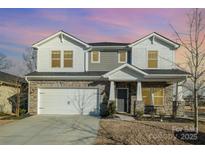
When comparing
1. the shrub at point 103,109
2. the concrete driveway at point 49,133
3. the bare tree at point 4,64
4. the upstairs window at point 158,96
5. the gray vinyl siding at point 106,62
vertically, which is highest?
the bare tree at point 4,64

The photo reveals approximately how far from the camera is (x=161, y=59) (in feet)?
82.7

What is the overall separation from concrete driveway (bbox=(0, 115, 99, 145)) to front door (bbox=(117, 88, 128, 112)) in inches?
252

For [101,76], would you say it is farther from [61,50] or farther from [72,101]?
[61,50]

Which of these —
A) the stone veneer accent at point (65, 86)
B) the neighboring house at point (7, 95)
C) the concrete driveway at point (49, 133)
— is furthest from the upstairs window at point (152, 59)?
the neighboring house at point (7, 95)

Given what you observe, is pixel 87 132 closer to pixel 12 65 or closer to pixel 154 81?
pixel 154 81

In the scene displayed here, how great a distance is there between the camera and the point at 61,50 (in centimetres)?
2520

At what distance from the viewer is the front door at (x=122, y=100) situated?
2498 cm

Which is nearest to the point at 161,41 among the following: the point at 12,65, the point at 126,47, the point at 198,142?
the point at 126,47

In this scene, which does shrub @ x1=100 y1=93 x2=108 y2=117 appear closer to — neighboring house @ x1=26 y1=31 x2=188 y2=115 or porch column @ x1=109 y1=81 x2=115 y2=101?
neighboring house @ x1=26 y1=31 x2=188 y2=115

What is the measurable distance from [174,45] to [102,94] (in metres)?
6.54

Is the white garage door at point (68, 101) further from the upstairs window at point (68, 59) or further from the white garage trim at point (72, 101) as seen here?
the upstairs window at point (68, 59)

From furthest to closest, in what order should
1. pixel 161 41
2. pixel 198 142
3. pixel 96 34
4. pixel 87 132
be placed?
pixel 96 34
pixel 161 41
pixel 87 132
pixel 198 142

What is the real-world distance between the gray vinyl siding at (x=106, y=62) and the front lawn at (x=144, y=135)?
8.41 metres

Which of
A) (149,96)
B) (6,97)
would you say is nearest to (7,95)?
(6,97)
